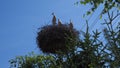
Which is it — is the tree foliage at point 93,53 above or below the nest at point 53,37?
below

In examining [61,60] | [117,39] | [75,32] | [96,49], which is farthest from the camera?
[75,32]

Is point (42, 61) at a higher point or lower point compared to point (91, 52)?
higher

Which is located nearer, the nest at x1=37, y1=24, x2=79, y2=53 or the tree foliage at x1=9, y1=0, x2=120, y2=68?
the tree foliage at x1=9, y1=0, x2=120, y2=68

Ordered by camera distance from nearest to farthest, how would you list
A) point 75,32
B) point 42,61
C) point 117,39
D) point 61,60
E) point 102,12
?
1. point 102,12
2. point 117,39
3. point 61,60
4. point 75,32
5. point 42,61

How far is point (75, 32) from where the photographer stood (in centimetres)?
1212

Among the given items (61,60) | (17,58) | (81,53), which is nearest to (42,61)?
(17,58)

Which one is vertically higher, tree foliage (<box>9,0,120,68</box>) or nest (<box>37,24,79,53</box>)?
nest (<box>37,24,79,53</box>)

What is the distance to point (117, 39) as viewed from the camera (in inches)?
312

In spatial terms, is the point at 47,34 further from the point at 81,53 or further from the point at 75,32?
the point at 81,53

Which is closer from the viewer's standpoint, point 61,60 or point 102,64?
point 102,64

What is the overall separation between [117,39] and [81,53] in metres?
1.48

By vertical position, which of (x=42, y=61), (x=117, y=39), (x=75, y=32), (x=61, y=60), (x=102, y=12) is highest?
(x=42, y=61)

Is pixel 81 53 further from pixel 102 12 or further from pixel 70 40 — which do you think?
pixel 102 12

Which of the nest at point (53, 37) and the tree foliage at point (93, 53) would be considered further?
the nest at point (53, 37)
